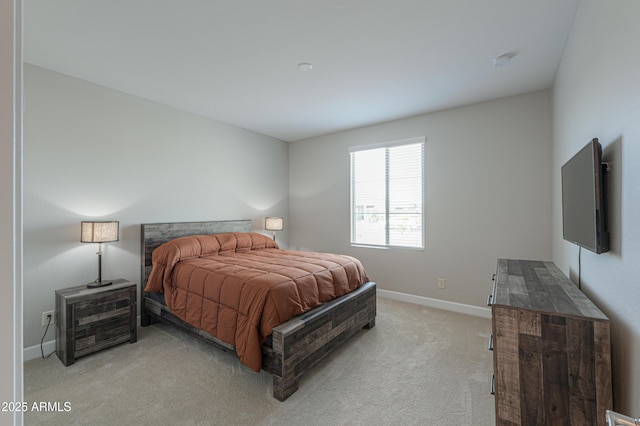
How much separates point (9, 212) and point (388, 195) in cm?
394

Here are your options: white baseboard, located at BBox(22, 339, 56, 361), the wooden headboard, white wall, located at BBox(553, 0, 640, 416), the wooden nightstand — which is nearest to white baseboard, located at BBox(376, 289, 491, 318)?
white wall, located at BBox(553, 0, 640, 416)

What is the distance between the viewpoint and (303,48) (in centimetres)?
225

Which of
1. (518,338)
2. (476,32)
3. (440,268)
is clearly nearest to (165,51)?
(476,32)

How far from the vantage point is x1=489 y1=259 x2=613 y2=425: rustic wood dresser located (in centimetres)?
116

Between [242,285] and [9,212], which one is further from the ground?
[9,212]

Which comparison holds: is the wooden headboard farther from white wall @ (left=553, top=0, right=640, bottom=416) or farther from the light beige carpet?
white wall @ (left=553, top=0, right=640, bottom=416)

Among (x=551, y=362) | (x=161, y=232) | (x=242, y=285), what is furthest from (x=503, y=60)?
(x=161, y=232)

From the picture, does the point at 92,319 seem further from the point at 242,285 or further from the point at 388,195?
the point at 388,195

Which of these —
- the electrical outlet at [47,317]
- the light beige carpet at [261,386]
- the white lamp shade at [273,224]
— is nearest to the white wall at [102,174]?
the electrical outlet at [47,317]

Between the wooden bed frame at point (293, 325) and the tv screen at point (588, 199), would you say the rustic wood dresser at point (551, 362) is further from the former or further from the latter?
the wooden bed frame at point (293, 325)

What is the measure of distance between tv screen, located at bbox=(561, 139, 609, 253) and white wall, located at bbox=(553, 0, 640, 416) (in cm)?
4

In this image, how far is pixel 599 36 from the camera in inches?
56.4

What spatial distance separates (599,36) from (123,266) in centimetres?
416

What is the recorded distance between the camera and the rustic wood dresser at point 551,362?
3.81ft
